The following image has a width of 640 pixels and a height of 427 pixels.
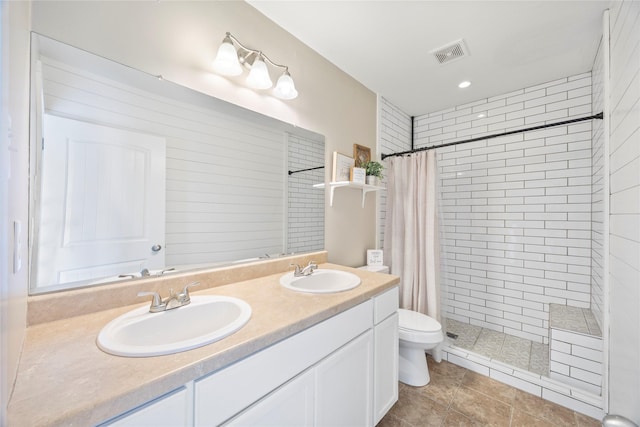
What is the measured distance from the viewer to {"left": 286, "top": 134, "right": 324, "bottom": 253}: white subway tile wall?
5.59 feet

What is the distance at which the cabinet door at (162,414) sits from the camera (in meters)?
0.54

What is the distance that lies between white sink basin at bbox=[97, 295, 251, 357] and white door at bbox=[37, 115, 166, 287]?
0.27m

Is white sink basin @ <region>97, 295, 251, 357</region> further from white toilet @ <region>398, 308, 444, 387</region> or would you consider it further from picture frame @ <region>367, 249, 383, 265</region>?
picture frame @ <region>367, 249, 383, 265</region>

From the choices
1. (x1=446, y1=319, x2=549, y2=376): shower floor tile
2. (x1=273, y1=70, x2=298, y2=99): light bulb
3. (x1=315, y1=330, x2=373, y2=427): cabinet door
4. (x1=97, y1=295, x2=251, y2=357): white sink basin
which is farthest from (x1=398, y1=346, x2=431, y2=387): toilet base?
(x1=273, y1=70, x2=298, y2=99): light bulb

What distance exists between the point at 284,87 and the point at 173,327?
1409mm

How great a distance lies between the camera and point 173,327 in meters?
0.95

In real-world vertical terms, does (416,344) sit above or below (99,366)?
below

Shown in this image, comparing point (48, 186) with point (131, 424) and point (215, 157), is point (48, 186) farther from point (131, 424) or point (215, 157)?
point (131, 424)

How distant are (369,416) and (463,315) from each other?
187 cm

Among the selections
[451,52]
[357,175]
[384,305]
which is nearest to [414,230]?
[357,175]

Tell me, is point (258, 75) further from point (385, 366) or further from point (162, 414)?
point (385, 366)

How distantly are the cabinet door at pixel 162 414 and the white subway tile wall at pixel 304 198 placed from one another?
107 centimetres

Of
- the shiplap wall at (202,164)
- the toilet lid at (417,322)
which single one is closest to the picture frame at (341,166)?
the shiplap wall at (202,164)

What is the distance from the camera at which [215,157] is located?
1306 mm
